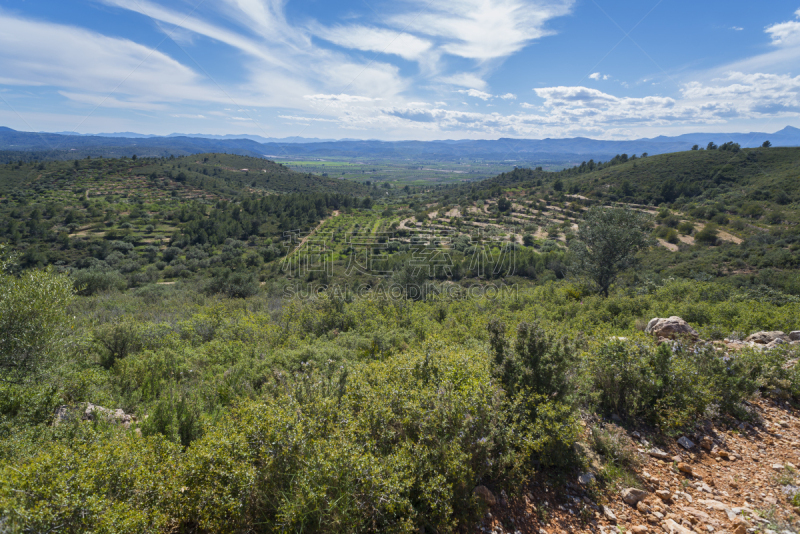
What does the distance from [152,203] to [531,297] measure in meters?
102

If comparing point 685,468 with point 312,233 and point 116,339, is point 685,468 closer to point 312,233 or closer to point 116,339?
point 116,339

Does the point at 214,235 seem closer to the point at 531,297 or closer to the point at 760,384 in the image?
the point at 531,297

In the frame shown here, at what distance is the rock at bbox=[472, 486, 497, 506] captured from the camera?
472 centimetres

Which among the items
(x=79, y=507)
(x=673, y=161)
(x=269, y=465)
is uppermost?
(x=673, y=161)

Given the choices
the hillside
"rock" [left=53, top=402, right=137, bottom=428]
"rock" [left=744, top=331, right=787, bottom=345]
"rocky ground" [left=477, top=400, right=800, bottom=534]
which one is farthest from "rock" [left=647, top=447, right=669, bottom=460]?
the hillside

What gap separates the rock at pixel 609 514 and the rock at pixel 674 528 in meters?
0.60

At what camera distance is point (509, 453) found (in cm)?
499

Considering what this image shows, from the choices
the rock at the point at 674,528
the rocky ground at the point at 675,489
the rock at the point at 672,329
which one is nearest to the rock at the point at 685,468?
the rocky ground at the point at 675,489

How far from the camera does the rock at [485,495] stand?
4.72 m

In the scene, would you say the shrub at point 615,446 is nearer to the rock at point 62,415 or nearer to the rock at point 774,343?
the rock at point 774,343

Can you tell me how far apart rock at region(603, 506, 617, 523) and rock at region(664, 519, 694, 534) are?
23.5 inches

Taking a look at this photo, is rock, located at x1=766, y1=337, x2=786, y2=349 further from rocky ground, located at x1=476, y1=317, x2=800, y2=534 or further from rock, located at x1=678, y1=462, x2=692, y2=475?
rock, located at x1=678, y1=462, x2=692, y2=475

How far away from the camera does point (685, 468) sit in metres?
5.33

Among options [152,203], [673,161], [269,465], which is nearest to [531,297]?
[269,465]
